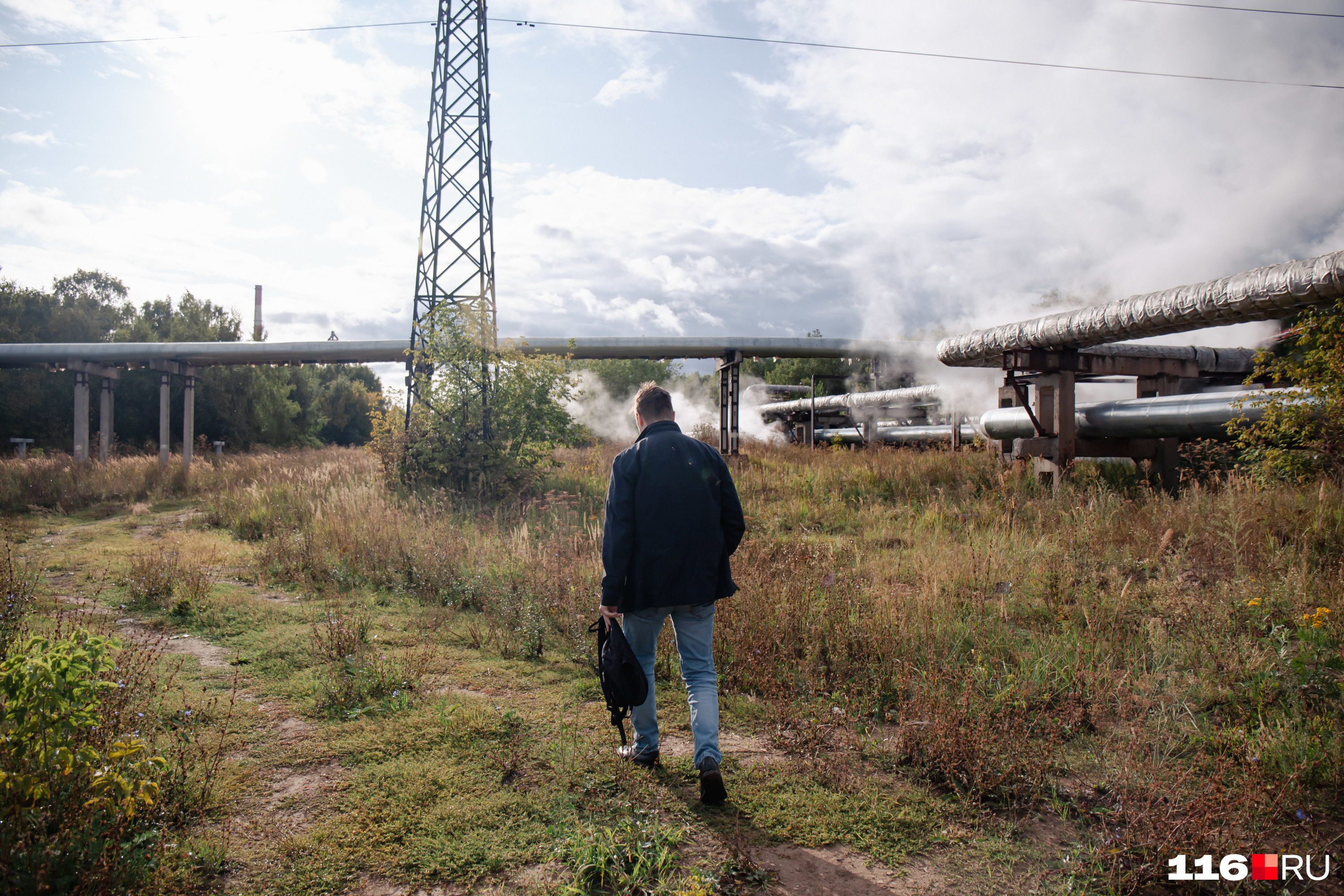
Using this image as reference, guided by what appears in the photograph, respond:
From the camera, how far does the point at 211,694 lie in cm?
443

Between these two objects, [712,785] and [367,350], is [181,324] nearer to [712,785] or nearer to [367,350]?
[367,350]

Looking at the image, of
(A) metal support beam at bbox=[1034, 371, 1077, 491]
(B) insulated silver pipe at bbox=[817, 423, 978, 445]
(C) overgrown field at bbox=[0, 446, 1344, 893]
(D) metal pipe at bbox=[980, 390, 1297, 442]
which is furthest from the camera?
(B) insulated silver pipe at bbox=[817, 423, 978, 445]

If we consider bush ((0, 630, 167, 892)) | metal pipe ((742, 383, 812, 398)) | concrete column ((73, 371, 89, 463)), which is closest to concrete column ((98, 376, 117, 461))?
concrete column ((73, 371, 89, 463))

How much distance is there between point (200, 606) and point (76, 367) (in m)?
22.0

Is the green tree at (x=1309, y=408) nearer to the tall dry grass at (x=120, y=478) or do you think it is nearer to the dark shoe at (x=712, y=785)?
the dark shoe at (x=712, y=785)

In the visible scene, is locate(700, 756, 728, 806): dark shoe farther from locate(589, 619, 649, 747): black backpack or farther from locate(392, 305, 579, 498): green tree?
locate(392, 305, 579, 498): green tree

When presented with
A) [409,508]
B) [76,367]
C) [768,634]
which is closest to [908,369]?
[409,508]

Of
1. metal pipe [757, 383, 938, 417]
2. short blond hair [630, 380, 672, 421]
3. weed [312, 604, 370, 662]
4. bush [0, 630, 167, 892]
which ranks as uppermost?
metal pipe [757, 383, 938, 417]

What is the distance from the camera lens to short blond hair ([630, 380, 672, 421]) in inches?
→ 145

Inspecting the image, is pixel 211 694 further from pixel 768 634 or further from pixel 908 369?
pixel 908 369

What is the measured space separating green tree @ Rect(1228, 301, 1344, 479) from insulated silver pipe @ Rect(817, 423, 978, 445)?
937 cm

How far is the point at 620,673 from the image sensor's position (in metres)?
3.38

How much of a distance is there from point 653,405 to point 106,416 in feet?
90.9

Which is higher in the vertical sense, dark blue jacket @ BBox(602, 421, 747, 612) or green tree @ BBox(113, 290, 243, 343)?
green tree @ BBox(113, 290, 243, 343)
